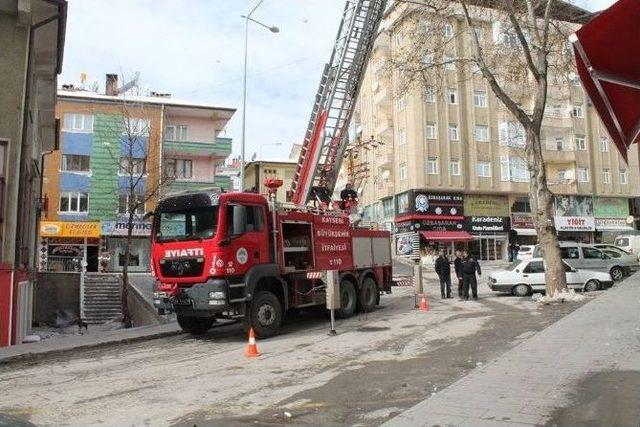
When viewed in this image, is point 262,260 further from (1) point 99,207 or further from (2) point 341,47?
(1) point 99,207

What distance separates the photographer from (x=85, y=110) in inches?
1495

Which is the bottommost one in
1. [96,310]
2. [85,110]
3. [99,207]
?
[96,310]

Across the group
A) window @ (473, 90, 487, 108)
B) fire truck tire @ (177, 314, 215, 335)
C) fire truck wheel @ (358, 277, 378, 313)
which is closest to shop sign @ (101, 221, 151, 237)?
fire truck wheel @ (358, 277, 378, 313)

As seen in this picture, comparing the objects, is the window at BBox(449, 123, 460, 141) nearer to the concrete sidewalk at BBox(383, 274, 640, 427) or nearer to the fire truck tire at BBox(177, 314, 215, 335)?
the fire truck tire at BBox(177, 314, 215, 335)

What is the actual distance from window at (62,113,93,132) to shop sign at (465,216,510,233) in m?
28.3

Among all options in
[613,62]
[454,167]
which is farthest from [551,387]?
[454,167]

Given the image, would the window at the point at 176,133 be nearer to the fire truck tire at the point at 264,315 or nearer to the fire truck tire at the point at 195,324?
the fire truck tire at the point at 195,324

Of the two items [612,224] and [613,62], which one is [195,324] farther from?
[612,224]

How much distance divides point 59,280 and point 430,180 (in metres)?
27.3

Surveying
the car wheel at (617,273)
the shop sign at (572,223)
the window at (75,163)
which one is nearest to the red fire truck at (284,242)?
the car wheel at (617,273)

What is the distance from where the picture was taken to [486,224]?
45.5 meters

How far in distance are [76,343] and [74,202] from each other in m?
27.8

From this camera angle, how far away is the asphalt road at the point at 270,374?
6.48 m

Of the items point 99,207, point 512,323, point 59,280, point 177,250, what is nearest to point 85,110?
point 99,207
